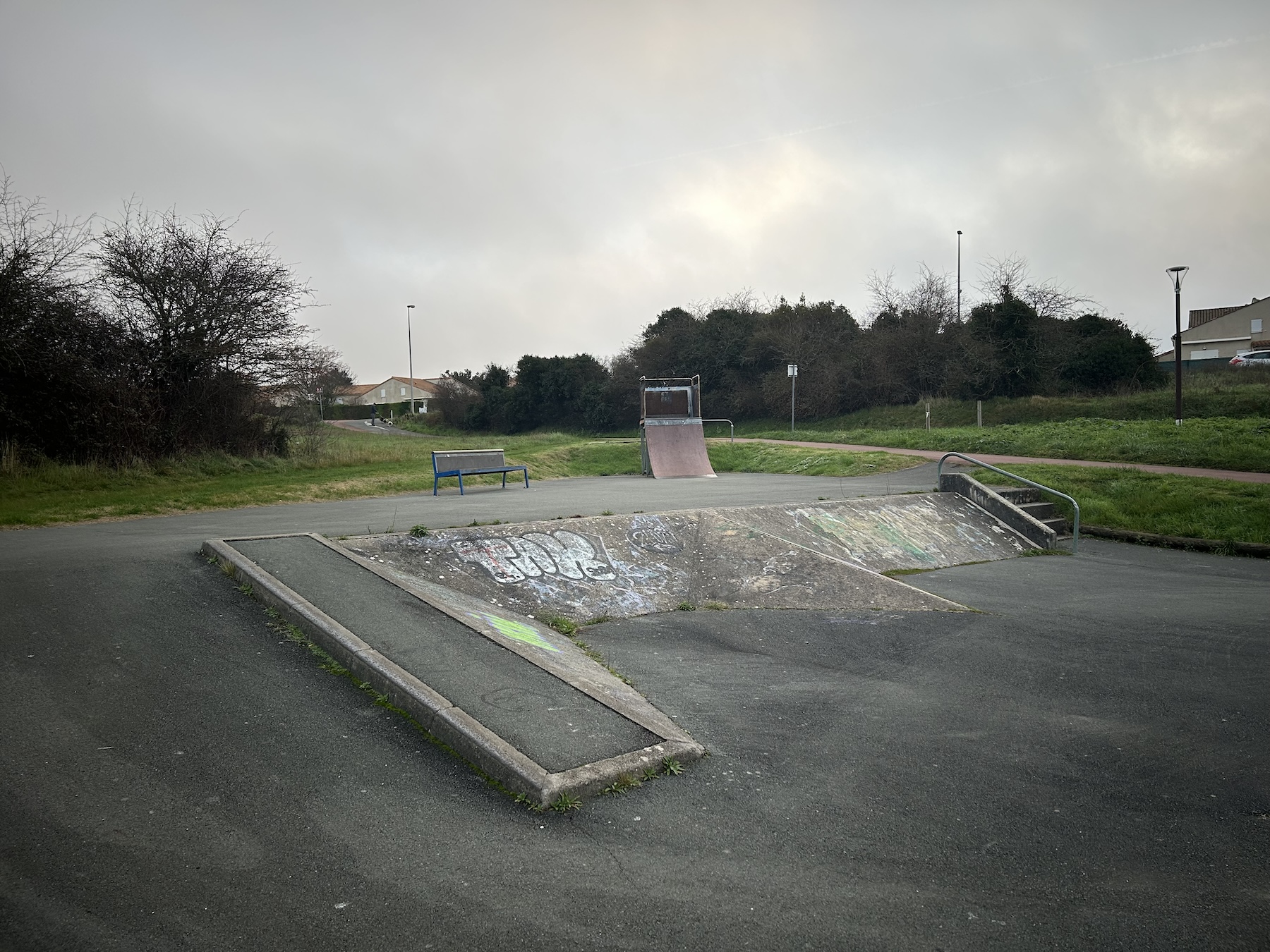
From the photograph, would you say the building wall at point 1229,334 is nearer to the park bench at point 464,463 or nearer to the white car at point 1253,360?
the white car at point 1253,360

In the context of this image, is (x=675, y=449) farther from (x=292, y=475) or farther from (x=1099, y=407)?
(x=1099, y=407)

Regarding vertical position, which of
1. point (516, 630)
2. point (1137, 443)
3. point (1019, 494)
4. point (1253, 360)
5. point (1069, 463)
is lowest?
point (516, 630)

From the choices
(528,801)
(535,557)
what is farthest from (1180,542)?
(528,801)

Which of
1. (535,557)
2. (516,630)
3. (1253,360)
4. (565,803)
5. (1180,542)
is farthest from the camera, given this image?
(1253,360)

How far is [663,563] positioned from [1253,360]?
105ft

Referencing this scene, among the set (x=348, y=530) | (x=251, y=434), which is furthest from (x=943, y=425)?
(x=348, y=530)

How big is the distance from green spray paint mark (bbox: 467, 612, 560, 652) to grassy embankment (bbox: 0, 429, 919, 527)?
7.55 m

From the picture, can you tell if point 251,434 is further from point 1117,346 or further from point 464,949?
point 1117,346

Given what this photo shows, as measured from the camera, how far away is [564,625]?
7.37 meters

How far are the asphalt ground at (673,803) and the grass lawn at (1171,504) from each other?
598 centimetres

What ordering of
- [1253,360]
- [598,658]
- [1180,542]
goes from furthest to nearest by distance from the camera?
1. [1253,360]
2. [1180,542]
3. [598,658]

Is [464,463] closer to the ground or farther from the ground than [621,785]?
farther from the ground

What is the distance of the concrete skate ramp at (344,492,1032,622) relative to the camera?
26.7ft

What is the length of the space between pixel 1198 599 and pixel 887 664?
14.2 ft
